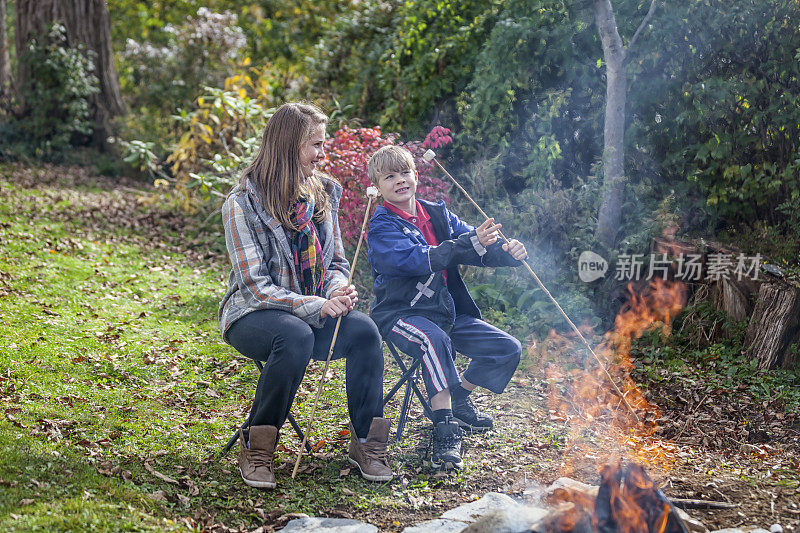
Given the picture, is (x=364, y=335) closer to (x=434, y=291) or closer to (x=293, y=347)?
(x=293, y=347)

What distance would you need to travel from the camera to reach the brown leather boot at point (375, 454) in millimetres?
3326

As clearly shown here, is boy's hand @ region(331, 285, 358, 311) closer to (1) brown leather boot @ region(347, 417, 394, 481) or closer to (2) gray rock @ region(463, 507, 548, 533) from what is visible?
(1) brown leather boot @ region(347, 417, 394, 481)

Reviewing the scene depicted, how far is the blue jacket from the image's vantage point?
350cm

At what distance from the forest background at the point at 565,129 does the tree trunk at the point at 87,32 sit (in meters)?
3.01

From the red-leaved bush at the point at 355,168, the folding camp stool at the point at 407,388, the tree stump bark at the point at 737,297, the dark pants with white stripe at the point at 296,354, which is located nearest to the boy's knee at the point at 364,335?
the dark pants with white stripe at the point at 296,354

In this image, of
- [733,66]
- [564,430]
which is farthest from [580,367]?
[733,66]

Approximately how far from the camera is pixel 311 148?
344 cm

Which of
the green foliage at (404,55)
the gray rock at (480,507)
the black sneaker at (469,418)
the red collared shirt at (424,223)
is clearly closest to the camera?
the gray rock at (480,507)

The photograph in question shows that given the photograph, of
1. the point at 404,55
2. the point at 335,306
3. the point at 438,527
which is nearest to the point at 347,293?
the point at 335,306

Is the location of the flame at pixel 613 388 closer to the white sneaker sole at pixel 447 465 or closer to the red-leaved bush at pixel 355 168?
the white sneaker sole at pixel 447 465

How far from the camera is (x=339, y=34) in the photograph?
356 inches

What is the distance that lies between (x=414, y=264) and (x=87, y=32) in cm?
950

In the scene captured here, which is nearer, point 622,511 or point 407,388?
point 622,511

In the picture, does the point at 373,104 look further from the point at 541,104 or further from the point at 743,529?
the point at 743,529
